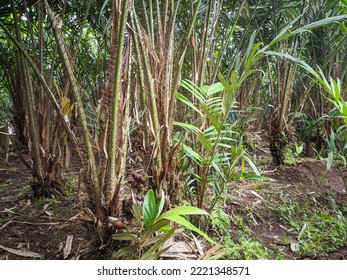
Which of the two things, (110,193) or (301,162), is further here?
(301,162)

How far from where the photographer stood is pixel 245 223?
1.20 meters

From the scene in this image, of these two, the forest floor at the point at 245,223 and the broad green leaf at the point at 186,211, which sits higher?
the broad green leaf at the point at 186,211

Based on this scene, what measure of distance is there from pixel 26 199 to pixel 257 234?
3.21 ft

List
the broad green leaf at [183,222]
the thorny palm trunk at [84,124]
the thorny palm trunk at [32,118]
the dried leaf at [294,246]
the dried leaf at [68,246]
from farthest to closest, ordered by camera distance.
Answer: the thorny palm trunk at [32,118], the dried leaf at [294,246], the dried leaf at [68,246], the thorny palm trunk at [84,124], the broad green leaf at [183,222]

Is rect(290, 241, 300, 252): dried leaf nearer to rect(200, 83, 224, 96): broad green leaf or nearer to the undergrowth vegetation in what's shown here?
the undergrowth vegetation

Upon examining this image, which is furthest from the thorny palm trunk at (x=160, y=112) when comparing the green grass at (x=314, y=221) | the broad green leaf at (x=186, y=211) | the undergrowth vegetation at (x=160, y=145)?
the green grass at (x=314, y=221)

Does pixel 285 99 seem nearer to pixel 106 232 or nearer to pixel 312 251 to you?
pixel 312 251

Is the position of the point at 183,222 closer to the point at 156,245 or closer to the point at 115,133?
the point at 156,245

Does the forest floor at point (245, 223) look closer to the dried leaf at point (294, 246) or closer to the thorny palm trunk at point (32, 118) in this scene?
the dried leaf at point (294, 246)

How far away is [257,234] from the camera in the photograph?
115 centimetres

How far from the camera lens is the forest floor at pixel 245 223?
97 centimetres

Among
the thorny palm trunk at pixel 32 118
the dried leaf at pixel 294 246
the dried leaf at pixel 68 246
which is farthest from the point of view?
the thorny palm trunk at pixel 32 118
